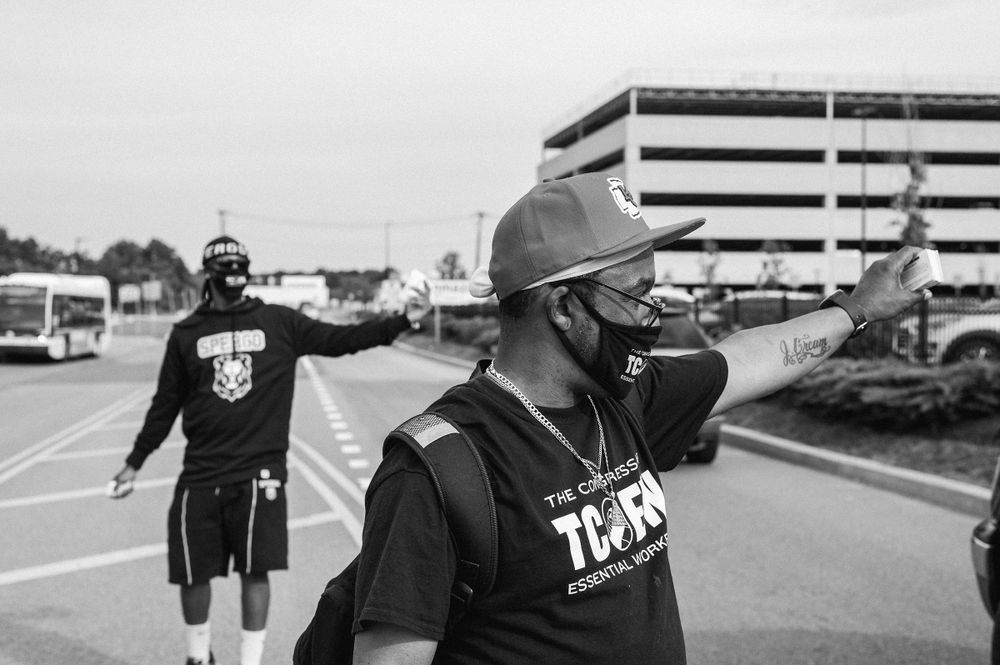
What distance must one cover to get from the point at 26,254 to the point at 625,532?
138012 millimetres

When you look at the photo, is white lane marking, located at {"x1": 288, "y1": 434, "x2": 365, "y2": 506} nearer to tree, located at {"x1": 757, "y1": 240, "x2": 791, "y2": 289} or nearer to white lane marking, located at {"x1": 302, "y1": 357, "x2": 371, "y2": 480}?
white lane marking, located at {"x1": 302, "y1": 357, "x2": 371, "y2": 480}

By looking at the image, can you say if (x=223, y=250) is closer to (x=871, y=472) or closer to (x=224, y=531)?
(x=224, y=531)

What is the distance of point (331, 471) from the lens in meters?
11.2

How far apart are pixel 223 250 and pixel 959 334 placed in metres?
14.7

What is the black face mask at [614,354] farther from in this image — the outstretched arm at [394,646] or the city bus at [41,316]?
the city bus at [41,316]

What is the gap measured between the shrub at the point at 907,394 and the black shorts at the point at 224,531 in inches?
325

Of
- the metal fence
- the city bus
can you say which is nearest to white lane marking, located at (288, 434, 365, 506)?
the metal fence

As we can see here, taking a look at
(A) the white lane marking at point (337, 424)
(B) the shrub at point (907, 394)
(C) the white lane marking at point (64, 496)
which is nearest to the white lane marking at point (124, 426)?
(A) the white lane marking at point (337, 424)

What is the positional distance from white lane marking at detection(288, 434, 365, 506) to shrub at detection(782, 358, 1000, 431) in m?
5.74

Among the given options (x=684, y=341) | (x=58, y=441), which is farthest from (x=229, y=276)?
(x=58, y=441)

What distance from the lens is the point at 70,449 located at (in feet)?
43.0

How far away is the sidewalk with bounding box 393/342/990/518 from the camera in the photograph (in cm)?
867

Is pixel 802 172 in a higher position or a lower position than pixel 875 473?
higher

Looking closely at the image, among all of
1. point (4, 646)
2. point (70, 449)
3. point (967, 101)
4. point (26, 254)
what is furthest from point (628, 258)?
point (26, 254)
